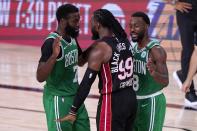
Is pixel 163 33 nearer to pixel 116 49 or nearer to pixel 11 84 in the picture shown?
pixel 11 84

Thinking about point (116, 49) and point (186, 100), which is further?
point (186, 100)

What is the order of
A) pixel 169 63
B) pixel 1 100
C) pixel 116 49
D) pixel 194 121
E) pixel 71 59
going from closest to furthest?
pixel 116 49 < pixel 71 59 < pixel 194 121 < pixel 1 100 < pixel 169 63

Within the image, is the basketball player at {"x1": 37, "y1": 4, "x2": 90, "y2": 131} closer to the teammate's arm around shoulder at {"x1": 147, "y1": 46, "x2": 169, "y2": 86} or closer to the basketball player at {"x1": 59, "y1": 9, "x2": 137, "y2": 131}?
the basketball player at {"x1": 59, "y1": 9, "x2": 137, "y2": 131}

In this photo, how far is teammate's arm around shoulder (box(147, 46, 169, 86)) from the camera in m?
4.85

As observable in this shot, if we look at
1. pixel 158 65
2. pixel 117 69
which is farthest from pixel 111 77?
pixel 158 65

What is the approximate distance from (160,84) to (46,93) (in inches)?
37.3

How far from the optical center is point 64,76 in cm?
504

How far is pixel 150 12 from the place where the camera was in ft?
40.7

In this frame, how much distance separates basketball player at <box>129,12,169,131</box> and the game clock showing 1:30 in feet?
27.7

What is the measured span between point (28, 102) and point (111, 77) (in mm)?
3975

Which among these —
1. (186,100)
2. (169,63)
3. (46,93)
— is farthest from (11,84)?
(46,93)

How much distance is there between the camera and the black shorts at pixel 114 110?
4.68m

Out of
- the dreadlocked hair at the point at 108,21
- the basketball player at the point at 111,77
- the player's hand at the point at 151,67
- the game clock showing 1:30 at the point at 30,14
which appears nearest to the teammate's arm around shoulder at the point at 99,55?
the basketball player at the point at 111,77

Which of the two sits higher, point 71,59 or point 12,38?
point 71,59
